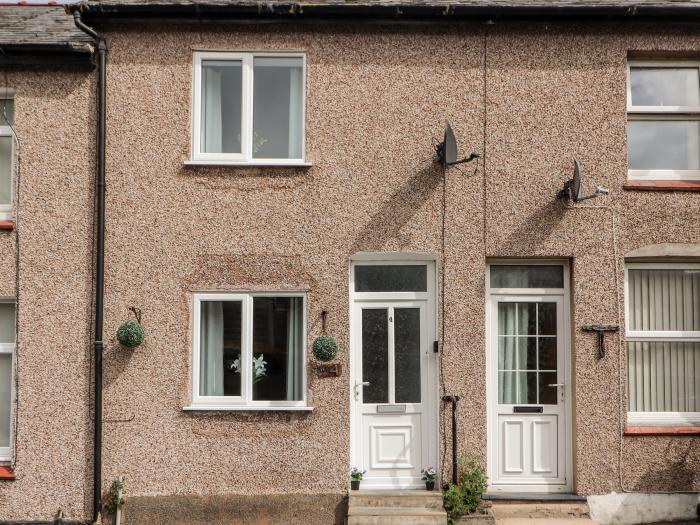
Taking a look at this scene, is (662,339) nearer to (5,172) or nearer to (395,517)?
(395,517)

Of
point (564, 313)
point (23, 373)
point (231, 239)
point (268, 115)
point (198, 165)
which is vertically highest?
point (268, 115)

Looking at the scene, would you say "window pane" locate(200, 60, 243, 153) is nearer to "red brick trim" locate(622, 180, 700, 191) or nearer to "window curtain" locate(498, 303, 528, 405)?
"window curtain" locate(498, 303, 528, 405)

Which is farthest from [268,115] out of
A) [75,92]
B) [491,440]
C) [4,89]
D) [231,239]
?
[491,440]

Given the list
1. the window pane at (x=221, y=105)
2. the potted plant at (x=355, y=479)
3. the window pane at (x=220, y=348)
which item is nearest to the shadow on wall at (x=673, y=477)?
the potted plant at (x=355, y=479)

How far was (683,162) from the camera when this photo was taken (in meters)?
7.56

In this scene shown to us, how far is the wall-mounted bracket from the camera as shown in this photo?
716cm

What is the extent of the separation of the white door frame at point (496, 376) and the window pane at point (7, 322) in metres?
5.20

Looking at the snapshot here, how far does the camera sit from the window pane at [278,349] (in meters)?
7.24

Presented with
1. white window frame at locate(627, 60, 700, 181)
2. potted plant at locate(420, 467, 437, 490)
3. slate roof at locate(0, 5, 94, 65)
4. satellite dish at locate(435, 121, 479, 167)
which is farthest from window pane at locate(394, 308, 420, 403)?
slate roof at locate(0, 5, 94, 65)

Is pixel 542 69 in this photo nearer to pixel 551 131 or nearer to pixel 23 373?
pixel 551 131

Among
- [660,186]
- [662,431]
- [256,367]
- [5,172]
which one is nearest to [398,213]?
[256,367]

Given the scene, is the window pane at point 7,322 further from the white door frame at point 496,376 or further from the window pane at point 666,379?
the window pane at point 666,379

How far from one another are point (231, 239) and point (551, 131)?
368 centimetres

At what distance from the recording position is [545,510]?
7012mm
